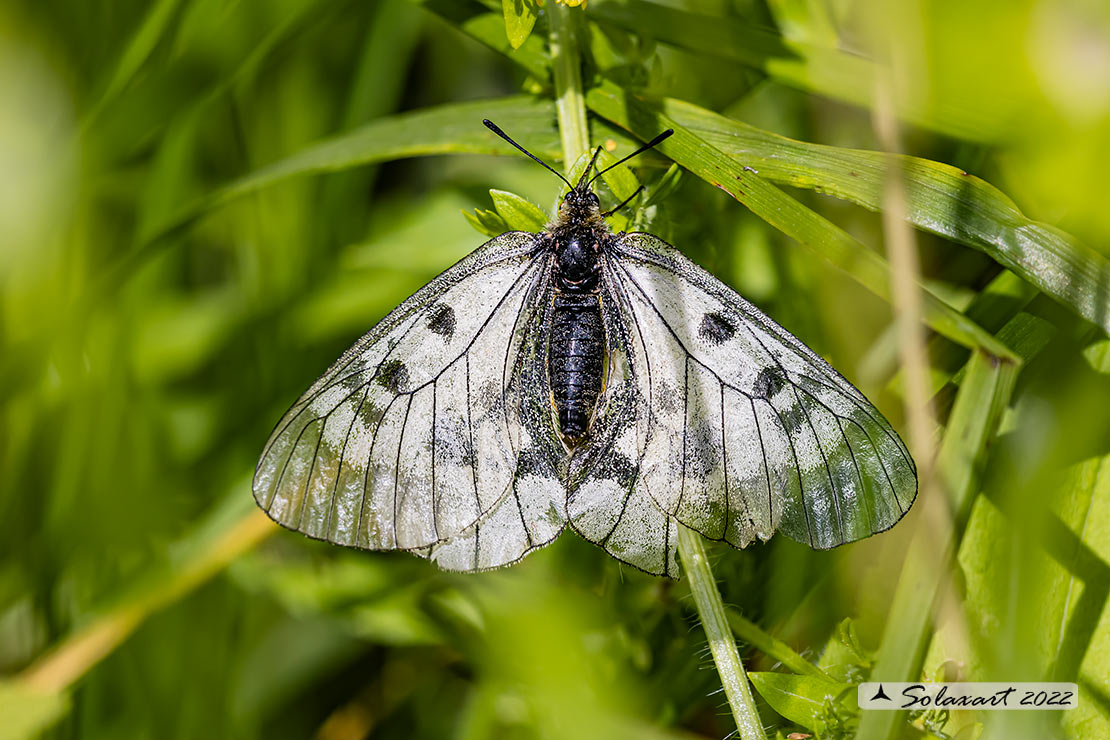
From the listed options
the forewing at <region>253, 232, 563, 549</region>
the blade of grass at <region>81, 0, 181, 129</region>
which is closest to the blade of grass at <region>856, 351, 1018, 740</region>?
the forewing at <region>253, 232, 563, 549</region>

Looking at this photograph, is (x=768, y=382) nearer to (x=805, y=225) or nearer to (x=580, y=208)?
(x=805, y=225)

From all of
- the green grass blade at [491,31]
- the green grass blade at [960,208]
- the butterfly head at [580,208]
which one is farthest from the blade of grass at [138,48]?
the green grass blade at [960,208]

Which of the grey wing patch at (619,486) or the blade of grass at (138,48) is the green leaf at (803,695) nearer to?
the grey wing patch at (619,486)

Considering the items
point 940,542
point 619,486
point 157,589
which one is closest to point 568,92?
point 619,486

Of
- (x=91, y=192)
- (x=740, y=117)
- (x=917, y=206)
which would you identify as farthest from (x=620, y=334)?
(x=91, y=192)

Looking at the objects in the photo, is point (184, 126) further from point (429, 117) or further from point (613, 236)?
point (613, 236)

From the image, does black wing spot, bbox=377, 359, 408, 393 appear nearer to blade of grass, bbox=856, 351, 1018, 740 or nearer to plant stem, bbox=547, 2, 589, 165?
plant stem, bbox=547, 2, 589, 165
